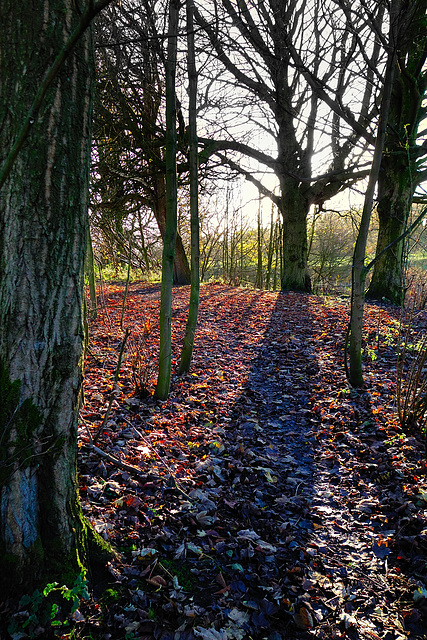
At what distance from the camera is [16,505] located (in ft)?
5.18

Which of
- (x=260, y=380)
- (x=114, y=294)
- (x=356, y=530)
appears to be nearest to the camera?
(x=356, y=530)

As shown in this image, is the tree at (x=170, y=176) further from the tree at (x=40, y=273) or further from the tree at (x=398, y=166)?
the tree at (x=398, y=166)

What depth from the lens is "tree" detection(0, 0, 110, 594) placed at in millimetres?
1467

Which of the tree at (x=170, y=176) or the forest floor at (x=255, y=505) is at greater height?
the tree at (x=170, y=176)

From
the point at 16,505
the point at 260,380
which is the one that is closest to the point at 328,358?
the point at 260,380

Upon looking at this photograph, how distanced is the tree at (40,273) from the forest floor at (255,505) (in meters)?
0.53

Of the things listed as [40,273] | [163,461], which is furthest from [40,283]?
[163,461]

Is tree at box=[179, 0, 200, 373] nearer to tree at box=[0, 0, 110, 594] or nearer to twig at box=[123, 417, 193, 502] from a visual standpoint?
twig at box=[123, 417, 193, 502]

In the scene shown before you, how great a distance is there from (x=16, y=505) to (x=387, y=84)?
4.73 m

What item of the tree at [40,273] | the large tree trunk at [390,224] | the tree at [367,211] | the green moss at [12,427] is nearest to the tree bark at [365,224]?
the tree at [367,211]

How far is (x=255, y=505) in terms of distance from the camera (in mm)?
2717

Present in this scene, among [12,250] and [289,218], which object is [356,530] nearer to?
[12,250]

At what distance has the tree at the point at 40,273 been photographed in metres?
1.47

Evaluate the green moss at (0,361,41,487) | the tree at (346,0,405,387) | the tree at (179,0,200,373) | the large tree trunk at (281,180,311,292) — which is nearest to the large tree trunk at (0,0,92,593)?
the green moss at (0,361,41,487)
